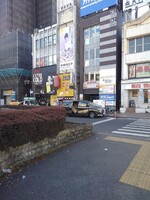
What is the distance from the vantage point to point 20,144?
Answer: 5.37 metres

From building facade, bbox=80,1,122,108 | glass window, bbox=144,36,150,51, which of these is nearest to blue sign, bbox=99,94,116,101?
building facade, bbox=80,1,122,108

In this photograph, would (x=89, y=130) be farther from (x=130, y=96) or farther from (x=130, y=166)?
(x=130, y=96)

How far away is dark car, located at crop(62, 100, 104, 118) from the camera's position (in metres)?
19.9

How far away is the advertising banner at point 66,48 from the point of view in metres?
35.0

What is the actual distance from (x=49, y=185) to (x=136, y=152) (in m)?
3.66

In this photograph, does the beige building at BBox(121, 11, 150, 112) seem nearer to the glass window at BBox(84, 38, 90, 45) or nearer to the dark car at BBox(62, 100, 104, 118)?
the glass window at BBox(84, 38, 90, 45)

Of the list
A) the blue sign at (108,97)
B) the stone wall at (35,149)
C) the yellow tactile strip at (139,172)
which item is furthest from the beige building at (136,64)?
the yellow tactile strip at (139,172)

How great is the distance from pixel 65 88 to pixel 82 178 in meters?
31.4

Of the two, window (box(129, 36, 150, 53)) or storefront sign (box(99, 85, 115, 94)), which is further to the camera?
storefront sign (box(99, 85, 115, 94))

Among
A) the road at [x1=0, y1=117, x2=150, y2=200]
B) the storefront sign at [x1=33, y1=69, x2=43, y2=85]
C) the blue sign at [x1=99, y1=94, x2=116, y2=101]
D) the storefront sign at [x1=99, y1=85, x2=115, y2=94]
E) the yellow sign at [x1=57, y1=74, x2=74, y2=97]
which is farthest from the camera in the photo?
the storefront sign at [x1=33, y1=69, x2=43, y2=85]

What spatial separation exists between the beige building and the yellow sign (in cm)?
1038

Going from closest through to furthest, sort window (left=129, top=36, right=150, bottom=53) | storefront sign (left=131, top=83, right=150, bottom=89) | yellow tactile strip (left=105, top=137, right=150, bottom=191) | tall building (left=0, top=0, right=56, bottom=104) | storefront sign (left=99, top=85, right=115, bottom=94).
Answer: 1. yellow tactile strip (left=105, top=137, right=150, bottom=191)
2. storefront sign (left=131, top=83, right=150, bottom=89)
3. window (left=129, top=36, right=150, bottom=53)
4. storefront sign (left=99, top=85, right=115, bottom=94)
5. tall building (left=0, top=0, right=56, bottom=104)

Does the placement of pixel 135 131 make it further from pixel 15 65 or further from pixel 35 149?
pixel 15 65

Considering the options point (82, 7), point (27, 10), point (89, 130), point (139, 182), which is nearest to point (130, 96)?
point (82, 7)
